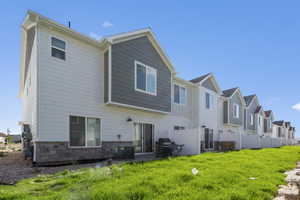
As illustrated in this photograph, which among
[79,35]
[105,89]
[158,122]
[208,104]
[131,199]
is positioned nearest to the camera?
[131,199]

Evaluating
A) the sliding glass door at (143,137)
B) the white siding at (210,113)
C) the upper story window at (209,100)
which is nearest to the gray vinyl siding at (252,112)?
the white siding at (210,113)

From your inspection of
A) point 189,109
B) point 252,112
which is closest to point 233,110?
point 252,112

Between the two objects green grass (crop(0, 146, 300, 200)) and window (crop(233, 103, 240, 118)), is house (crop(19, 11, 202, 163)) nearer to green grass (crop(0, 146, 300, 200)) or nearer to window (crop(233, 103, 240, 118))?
green grass (crop(0, 146, 300, 200))

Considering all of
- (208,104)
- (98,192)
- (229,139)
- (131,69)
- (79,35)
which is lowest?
(229,139)

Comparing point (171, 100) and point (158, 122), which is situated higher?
point (171, 100)

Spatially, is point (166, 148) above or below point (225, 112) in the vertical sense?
below

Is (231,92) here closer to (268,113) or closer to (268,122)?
(268,122)

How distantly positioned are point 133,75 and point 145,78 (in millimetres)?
1104

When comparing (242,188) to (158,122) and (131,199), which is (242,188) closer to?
(131,199)

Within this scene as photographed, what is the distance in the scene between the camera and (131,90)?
1074cm

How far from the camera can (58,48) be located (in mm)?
8664

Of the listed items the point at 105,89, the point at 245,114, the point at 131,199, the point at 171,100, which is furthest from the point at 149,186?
the point at 245,114

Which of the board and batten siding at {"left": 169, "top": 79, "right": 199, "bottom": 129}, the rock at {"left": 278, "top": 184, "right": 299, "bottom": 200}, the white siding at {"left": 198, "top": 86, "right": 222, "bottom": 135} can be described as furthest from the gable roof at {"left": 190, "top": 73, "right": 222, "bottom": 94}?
the rock at {"left": 278, "top": 184, "right": 299, "bottom": 200}

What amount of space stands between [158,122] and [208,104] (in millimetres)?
6733
